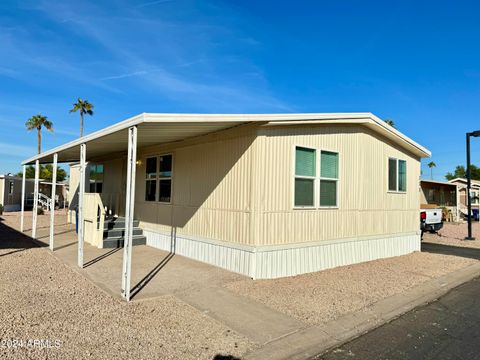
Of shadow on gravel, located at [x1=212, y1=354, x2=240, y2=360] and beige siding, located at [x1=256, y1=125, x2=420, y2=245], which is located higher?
beige siding, located at [x1=256, y1=125, x2=420, y2=245]

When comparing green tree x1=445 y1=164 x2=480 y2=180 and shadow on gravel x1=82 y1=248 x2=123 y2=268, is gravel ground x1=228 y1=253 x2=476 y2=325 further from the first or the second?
green tree x1=445 y1=164 x2=480 y2=180

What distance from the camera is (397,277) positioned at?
22.4 ft

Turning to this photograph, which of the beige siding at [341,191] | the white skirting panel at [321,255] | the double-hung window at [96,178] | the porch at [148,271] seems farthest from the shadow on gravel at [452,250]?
the double-hung window at [96,178]

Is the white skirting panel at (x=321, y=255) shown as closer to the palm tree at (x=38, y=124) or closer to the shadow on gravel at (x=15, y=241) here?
the shadow on gravel at (x=15, y=241)

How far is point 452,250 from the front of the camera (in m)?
10.9

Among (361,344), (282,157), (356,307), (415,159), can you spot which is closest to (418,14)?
(415,159)

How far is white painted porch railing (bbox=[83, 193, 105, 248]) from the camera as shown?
8.96 metres

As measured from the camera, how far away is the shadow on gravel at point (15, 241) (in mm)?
8750

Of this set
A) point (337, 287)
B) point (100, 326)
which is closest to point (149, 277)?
point (100, 326)

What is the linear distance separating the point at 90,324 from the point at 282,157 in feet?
14.3

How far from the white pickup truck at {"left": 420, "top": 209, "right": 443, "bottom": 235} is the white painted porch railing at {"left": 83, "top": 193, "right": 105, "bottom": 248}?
11.5m

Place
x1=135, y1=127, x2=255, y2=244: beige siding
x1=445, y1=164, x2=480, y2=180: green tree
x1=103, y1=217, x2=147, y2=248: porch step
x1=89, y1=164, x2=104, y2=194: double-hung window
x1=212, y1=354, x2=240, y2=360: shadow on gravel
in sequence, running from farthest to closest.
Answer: x1=445, y1=164, x2=480, y2=180: green tree, x1=89, y1=164, x2=104, y2=194: double-hung window, x1=103, y1=217, x2=147, y2=248: porch step, x1=135, y1=127, x2=255, y2=244: beige siding, x1=212, y1=354, x2=240, y2=360: shadow on gravel

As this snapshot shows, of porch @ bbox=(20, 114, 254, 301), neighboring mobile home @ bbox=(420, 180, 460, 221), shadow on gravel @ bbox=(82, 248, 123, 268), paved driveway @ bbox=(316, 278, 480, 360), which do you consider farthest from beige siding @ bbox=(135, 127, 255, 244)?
neighboring mobile home @ bbox=(420, 180, 460, 221)

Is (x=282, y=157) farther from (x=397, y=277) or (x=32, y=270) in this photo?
(x=32, y=270)
